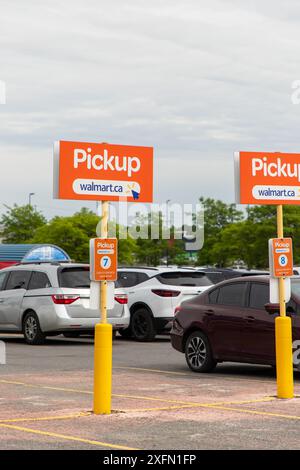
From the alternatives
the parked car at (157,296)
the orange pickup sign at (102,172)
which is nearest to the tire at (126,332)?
the parked car at (157,296)

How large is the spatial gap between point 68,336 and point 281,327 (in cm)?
1281

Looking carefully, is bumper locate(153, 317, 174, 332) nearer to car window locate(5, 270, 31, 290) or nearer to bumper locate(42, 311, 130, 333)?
bumper locate(42, 311, 130, 333)

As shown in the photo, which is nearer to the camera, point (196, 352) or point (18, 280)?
point (196, 352)

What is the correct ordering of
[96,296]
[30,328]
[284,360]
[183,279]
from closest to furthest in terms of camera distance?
1. [96,296]
2. [284,360]
3. [30,328]
4. [183,279]

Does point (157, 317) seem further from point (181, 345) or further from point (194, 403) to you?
point (194, 403)

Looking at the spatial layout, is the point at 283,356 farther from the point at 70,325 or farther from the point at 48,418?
the point at 70,325

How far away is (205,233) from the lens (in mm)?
96812

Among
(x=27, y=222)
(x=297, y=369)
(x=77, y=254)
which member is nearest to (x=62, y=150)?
(x=297, y=369)

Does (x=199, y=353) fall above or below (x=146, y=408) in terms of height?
above

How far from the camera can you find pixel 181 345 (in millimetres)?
16469

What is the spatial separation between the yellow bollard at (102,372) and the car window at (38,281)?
421 inches

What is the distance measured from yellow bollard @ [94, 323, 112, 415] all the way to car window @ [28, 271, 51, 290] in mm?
10685

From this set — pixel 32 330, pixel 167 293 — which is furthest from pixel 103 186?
pixel 167 293

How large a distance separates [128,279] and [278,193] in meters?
11.6
